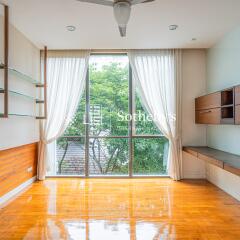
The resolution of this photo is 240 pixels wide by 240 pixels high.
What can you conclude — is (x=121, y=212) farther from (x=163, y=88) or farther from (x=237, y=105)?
(x=163, y=88)

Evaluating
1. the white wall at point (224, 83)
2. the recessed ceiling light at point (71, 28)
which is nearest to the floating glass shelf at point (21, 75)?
the recessed ceiling light at point (71, 28)

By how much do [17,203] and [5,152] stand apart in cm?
78

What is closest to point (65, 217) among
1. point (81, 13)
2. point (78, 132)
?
point (78, 132)

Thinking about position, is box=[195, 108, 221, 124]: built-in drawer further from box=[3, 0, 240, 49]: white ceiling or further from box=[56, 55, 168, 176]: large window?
box=[3, 0, 240, 49]: white ceiling

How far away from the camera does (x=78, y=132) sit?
481 cm

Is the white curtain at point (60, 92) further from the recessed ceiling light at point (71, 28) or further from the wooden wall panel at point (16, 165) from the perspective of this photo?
the recessed ceiling light at point (71, 28)

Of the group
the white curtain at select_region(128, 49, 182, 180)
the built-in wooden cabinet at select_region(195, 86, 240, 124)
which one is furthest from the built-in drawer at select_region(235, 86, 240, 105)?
the white curtain at select_region(128, 49, 182, 180)

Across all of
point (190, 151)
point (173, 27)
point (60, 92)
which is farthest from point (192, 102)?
point (60, 92)

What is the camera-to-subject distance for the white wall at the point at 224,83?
11.6 feet

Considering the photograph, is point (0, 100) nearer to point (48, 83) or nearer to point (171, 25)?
point (48, 83)

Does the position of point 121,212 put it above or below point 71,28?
below

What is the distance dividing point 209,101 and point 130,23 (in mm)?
1851

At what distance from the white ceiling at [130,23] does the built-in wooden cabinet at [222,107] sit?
3.45 feet

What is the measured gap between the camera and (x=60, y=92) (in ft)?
15.2
